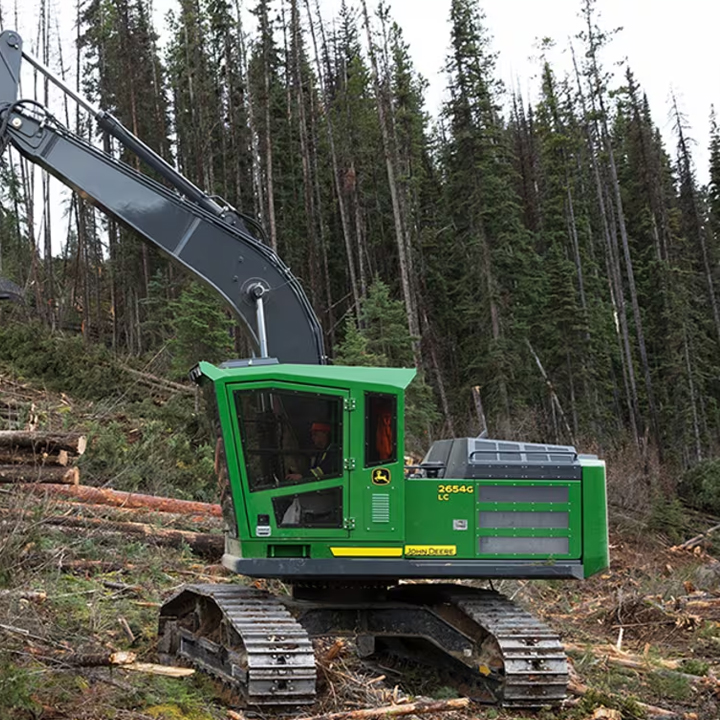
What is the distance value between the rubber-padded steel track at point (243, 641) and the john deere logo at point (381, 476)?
3.78 feet

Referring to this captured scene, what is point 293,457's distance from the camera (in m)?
7.19

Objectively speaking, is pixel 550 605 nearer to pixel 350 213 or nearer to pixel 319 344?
pixel 319 344

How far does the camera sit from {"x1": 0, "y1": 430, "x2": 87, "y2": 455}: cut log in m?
11.5

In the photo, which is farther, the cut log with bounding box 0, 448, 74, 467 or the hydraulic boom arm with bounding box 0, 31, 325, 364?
the cut log with bounding box 0, 448, 74, 467

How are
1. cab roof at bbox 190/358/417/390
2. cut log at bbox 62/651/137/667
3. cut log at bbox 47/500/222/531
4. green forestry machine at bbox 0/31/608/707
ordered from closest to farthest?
cut log at bbox 62/651/137/667, green forestry machine at bbox 0/31/608/707, cab roof at bbox 190/358/417/390, cut log at bbox 47/500/222/531

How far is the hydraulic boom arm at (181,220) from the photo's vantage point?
9055 millimetres

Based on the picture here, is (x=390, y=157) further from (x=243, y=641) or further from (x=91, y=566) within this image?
(x=243, y=641)

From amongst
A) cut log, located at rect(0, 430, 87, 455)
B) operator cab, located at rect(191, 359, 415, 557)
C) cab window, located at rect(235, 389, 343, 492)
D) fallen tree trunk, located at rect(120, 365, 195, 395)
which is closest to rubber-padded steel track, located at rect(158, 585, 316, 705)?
operator cab, located at rect(191, 359, 415, 557)

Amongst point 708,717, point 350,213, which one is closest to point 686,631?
point 708,717

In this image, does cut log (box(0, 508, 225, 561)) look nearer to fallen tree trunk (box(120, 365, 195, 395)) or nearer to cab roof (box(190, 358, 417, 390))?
cab roof (box(190, 358, 417, 390))

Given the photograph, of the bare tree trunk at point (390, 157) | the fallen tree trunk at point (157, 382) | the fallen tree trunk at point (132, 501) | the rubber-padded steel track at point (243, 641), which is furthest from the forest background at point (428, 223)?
the rubber-padded steel track at point (243, 641)

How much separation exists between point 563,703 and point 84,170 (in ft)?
21.5

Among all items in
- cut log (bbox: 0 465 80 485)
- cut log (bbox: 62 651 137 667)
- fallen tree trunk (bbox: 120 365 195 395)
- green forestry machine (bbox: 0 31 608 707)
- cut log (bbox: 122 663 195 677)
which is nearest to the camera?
cut log (bbox: 62 651 137 667)

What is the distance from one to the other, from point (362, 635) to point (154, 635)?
1.83 meters
